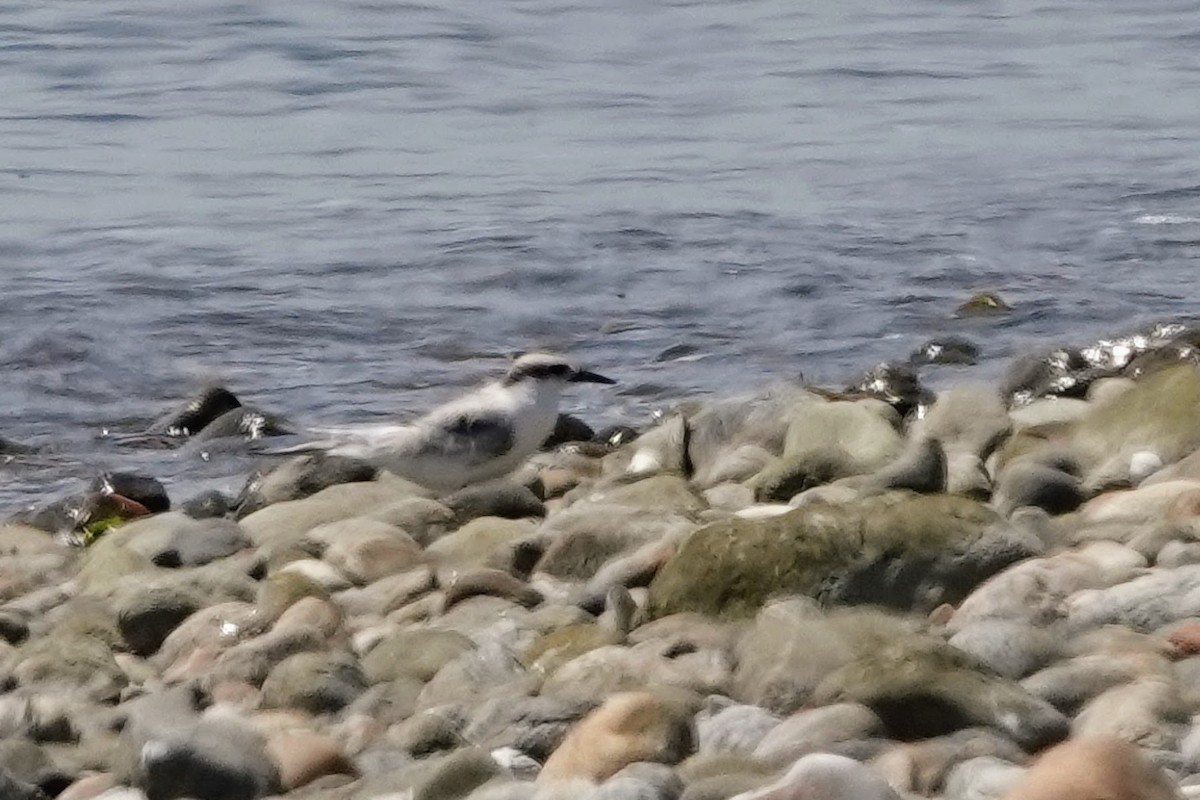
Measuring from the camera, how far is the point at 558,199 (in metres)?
13.0

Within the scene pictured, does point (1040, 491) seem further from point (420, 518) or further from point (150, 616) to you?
point (150, 616)

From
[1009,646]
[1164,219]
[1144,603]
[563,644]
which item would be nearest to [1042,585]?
[1144,603]

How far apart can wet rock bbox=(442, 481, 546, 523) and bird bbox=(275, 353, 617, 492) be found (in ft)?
0.91

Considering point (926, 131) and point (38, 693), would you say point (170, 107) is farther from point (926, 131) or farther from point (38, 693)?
point (38, 693)

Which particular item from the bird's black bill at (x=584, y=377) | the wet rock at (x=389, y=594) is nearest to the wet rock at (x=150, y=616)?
the wet rock at (x=389, y=594)

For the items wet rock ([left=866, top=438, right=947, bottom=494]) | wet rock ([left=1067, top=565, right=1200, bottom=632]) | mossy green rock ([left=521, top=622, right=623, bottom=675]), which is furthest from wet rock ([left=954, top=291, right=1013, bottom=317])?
wet rock ([left=1067, top=565, right=1200, bottom=632])

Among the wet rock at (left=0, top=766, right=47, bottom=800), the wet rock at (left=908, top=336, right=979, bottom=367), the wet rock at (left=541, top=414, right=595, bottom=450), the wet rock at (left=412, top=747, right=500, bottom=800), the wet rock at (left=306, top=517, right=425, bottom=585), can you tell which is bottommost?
the wet rock at (left=908, top=336, right=979, bottom=367)

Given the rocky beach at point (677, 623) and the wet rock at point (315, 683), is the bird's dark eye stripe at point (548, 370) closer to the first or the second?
the rocky beach at point (677, 623)

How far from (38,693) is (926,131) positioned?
10230mm

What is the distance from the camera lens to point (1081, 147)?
1402 cm

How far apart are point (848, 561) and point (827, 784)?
5.40ft

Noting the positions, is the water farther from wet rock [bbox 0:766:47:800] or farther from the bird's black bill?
wet rock [bbox 0:766:47:800]

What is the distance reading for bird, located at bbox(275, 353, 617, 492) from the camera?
745 centimetres

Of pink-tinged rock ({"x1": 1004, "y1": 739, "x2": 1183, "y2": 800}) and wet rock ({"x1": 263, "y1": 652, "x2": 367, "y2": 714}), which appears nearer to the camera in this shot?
pink-tinged rock ({"x1": 1004, "y1": 739, "x2": 1183, "y2": 800})
